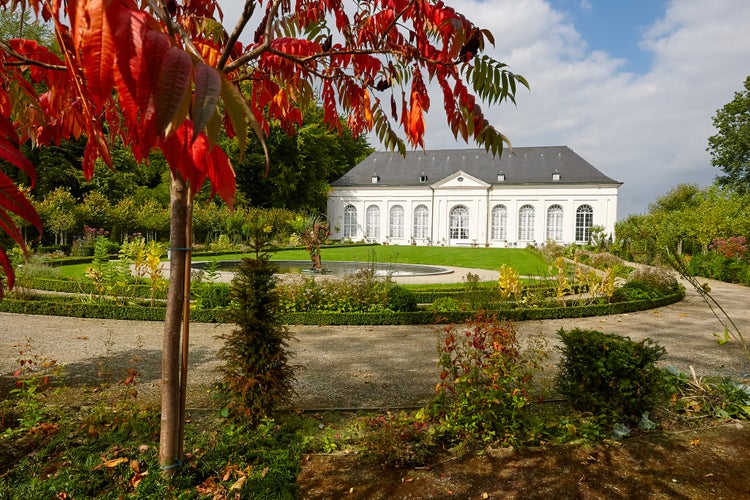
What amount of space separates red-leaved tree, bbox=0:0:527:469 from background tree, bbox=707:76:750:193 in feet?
120

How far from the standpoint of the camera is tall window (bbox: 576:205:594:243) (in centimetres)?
3422

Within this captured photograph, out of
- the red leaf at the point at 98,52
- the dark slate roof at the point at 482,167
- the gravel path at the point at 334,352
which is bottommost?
the gravel path at the point at 334,352

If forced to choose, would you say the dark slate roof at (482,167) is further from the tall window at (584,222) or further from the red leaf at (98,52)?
the red leaf at (98,52)

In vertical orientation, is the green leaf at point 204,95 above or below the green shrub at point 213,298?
above

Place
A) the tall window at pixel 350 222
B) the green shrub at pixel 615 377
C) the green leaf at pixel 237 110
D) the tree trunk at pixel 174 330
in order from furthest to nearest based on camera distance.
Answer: the tall window at pixel 350 222
the green shrub at pixel 615 377
the tree trunk at pixel 174 330
the green leaf at pixel 237 110

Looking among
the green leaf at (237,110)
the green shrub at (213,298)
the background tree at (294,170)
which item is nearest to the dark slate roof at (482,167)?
the background tree at (294,170)

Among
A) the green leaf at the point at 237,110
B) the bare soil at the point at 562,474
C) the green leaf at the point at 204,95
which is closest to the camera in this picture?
the green leaf at the point at 204,95

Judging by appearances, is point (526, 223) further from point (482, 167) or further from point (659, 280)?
point (659, 280)

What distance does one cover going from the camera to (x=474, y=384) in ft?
10.9

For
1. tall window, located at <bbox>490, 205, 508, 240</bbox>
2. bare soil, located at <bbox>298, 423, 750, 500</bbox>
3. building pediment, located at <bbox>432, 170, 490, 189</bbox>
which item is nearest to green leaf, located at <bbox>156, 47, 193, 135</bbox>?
bare soil, located at <bbox>298, 423, 750, 500</bbox>

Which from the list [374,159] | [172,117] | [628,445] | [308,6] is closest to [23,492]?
[172,117]

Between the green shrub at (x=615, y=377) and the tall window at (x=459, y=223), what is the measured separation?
3389cm

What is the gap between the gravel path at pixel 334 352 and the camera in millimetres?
4266

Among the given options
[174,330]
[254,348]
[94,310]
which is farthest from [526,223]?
[174,330]
